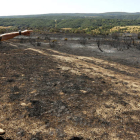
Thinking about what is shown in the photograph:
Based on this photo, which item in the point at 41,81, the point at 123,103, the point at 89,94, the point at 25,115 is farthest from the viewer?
the point at 41,81

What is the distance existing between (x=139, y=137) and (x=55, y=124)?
6.97 feet

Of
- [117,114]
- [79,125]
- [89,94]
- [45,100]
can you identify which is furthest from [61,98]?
[117,114]

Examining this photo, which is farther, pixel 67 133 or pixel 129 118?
pixel 129 118

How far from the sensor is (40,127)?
12.5 feet

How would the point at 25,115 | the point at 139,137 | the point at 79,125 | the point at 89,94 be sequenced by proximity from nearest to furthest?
1. the point at 139,137
2. the point at 79,125
3. the point at 25,115
4. the point at 89,94

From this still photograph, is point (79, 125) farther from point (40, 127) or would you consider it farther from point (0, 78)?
point (0, 78)

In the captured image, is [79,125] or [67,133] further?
[79,125]

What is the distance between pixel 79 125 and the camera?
3941mm

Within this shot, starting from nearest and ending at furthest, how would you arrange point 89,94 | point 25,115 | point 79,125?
point 79,125 → point 25,115 → point 89,94

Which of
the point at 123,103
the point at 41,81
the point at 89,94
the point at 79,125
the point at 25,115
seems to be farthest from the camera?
the point at 41,81

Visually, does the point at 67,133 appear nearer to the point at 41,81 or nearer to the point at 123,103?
the point at 123,103

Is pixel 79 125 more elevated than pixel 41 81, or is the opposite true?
pixel 41 81

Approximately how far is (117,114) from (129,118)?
347 mm

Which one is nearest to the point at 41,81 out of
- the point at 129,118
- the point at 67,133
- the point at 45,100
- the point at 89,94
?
the point at 45,100
